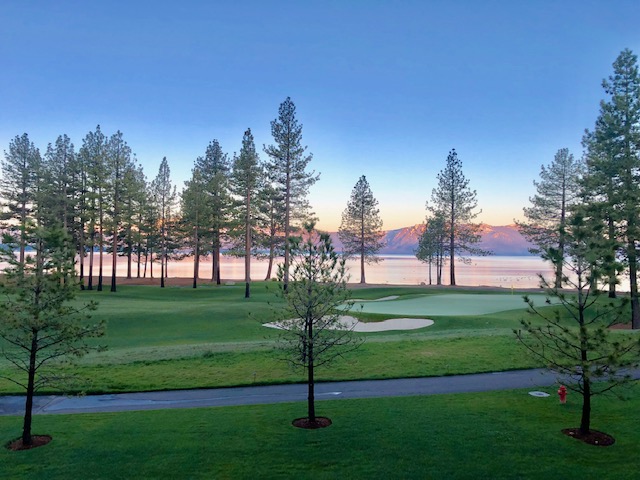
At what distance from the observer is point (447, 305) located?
35531 millimetres

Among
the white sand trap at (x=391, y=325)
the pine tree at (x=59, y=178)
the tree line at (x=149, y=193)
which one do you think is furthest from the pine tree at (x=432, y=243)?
the pine tree at (x=59, y=178)

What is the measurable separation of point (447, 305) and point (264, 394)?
2515 cm

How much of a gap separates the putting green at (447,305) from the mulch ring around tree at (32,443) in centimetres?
2096

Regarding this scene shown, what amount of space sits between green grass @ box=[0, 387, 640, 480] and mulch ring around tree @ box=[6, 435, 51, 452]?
0.66 feet

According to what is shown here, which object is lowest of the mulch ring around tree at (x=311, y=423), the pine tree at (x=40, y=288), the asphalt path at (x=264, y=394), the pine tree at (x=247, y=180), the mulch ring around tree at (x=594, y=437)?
the asphalt path at (x=264, y=394)

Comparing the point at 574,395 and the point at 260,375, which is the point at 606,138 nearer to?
the point at 574,395

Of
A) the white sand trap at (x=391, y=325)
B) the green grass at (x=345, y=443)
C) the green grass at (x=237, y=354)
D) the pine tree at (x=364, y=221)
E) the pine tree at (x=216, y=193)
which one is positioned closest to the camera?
the green grass at (x=345, y=443)

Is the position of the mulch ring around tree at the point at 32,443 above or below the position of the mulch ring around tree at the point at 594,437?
below

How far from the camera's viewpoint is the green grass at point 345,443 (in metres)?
8.34

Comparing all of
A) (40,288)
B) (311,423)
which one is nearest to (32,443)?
(40,288)

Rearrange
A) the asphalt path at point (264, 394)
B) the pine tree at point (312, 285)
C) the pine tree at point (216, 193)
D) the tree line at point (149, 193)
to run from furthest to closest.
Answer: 1. the pine tree at point (216, 193)
2. the tree line at point (149, 193)
3. the asphalt path at point (264, 394)
4. the pine tree at point (312, 285)

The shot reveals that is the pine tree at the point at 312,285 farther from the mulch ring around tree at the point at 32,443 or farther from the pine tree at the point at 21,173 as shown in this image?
the pine tree at the point at 21,173

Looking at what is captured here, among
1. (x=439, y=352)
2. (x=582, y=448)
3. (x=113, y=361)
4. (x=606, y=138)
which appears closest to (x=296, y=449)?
(x=582, y=448)

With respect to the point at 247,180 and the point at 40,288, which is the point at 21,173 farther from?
the point at 40,288
